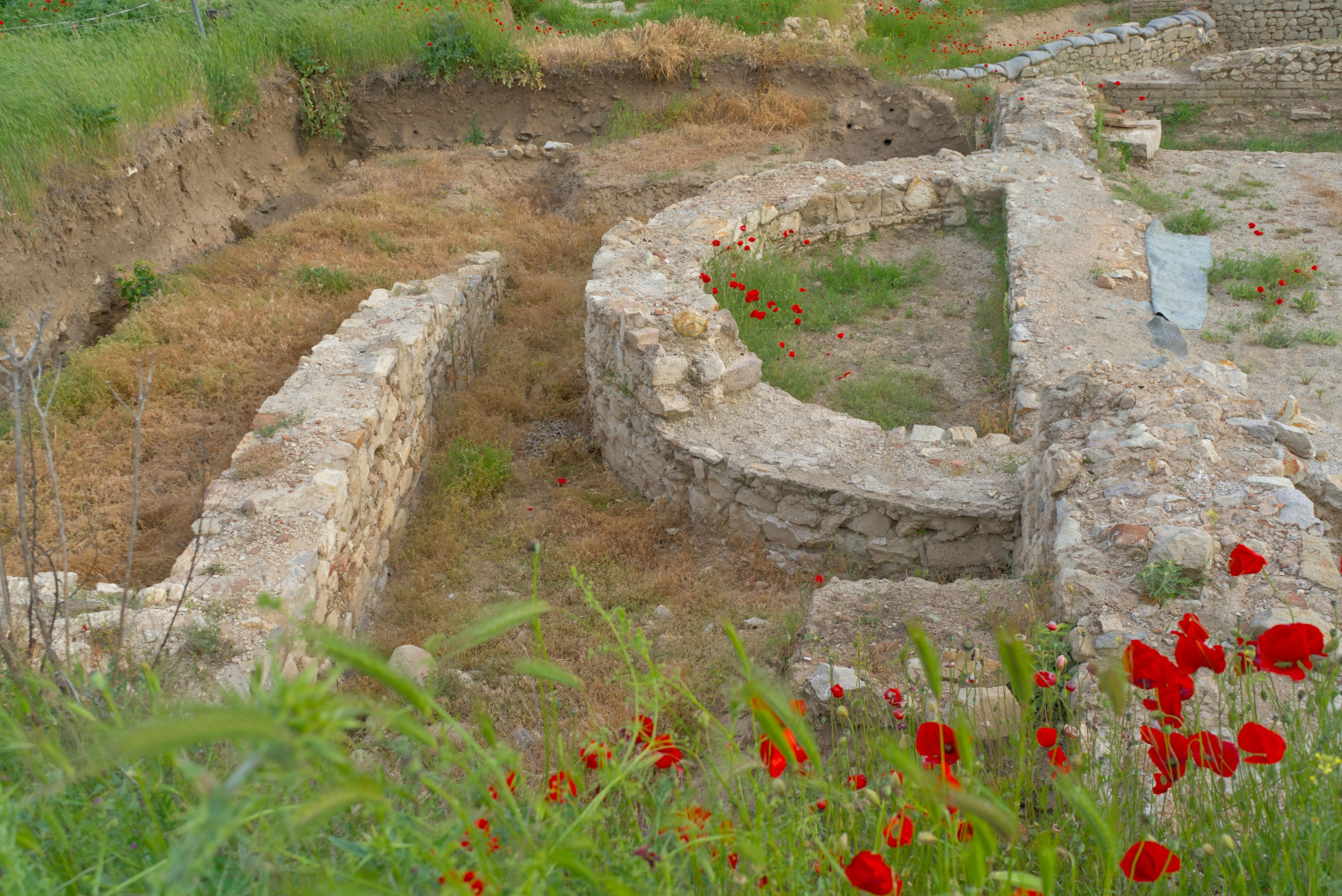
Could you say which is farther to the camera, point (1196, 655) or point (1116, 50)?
point (1116, 50)

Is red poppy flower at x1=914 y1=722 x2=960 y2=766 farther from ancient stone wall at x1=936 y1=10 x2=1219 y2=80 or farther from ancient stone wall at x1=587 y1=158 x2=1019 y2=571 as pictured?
ancient stone wall at x1=936 y1=10 x2=1219 y2=80

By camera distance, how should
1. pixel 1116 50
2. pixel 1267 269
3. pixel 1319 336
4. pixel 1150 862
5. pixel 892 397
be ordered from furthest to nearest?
pixel 1116 50
pixel 1267 269
pixel 1319 336
pixel 892 397
pixel 1150 862

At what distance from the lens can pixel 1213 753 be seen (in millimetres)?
1646

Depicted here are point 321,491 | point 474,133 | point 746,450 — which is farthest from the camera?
point 474,133

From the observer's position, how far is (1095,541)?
3.60 meters

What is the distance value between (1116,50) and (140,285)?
531 inches

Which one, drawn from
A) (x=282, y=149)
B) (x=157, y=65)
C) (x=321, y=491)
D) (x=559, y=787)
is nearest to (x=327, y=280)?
(x=321, y=491)

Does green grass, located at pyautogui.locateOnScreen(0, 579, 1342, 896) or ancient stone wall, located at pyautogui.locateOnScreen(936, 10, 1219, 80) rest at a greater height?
ancient stone wall, located at pyautogui.locateOnScreen(936, 10, 1219, 80)

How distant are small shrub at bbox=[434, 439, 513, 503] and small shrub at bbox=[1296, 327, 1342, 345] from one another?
18.9 feet

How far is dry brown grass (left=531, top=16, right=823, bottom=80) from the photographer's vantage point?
37.8 feet

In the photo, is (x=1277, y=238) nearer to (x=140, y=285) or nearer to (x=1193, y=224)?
(x=1193, y=224)

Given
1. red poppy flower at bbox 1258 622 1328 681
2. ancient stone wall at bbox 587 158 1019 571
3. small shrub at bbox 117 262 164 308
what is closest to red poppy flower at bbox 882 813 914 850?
red poppy flower at bbox 1258 622 1328 681

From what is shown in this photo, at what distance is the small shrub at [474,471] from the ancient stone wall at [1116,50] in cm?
968

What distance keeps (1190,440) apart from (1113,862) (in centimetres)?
335
